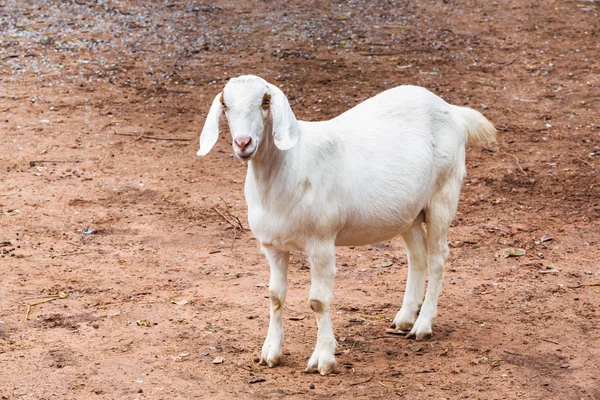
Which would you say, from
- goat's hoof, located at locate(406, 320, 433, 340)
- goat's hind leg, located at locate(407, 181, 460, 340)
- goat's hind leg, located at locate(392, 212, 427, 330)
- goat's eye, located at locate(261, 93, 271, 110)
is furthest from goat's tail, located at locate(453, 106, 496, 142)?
goat's eye, located at locate(261, 93, 271, 110)

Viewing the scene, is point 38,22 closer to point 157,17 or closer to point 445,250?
point 157,17

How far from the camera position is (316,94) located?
1132cm

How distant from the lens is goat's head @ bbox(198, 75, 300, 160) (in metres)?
4.62

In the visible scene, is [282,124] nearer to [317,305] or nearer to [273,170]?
[273,170]

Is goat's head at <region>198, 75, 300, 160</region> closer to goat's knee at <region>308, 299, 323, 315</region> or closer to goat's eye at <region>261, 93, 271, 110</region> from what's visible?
goat's eye at <region>261, 93, 271, 110</region>

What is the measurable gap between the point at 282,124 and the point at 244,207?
12.7 feet

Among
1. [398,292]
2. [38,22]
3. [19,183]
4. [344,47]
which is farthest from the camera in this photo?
[38,22]

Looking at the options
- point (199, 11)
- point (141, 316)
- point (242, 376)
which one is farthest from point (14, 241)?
point (199, 11)

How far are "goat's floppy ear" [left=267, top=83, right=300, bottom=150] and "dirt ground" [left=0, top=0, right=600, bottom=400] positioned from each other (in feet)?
4.97

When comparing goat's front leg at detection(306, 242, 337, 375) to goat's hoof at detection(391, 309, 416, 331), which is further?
goat's hoof at detection(391, 309, 416, 331)

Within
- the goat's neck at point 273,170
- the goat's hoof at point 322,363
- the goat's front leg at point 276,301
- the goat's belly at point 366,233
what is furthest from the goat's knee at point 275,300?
the goat's neck at point 273,170

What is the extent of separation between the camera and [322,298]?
5.23 meters

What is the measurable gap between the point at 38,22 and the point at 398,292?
958 centimetres

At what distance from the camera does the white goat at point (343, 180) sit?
4.85m
